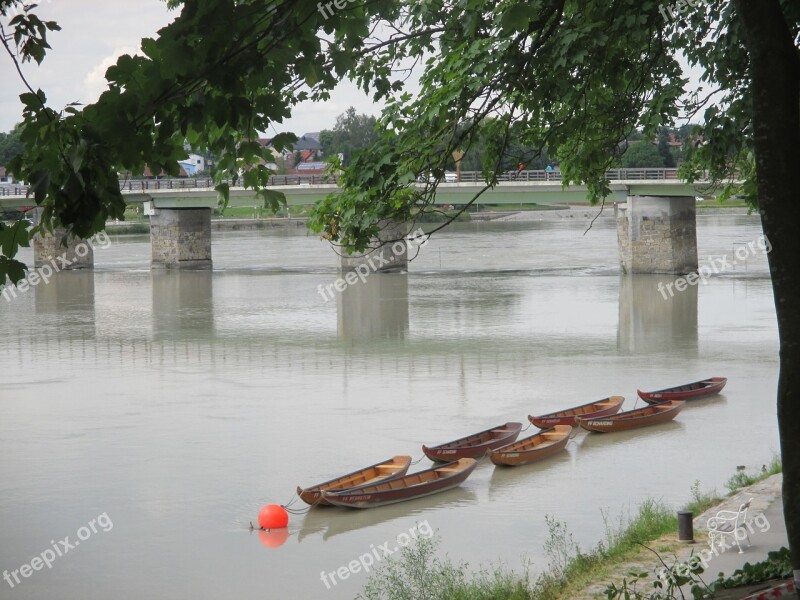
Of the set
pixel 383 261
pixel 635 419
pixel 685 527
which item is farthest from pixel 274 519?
pixel 383 261

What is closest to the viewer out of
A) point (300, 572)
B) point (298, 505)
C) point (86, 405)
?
point (300, 572)

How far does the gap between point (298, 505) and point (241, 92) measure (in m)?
8.69

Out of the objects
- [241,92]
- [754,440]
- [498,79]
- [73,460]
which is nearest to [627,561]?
[498,79]

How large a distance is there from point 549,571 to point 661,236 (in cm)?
3446

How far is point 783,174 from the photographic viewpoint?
176 inches

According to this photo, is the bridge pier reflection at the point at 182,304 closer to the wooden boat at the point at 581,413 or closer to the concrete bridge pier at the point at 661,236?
the wooden boat at the point at 581,413

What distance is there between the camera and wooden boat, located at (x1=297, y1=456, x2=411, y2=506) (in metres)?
12.2

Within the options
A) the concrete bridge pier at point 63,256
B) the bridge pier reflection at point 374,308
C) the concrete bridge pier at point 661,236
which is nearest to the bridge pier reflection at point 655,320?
the concrete bridge pier at point 661,236

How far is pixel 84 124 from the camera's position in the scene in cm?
415

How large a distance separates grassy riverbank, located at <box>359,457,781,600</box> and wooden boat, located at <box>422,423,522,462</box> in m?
3.06

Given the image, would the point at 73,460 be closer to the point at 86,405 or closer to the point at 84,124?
the point at 86,405

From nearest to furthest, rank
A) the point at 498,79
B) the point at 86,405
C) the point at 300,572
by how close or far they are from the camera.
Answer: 1. the point at 498,79
2. the point at 300,572
3. the point at 86,405

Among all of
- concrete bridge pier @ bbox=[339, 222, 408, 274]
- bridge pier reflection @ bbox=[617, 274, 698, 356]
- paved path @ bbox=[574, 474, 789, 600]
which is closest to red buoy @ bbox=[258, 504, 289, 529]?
paved path @ bbox=[574, 474, 789, 600]

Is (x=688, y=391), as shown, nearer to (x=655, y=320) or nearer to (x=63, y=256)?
(x=655, y=320)
